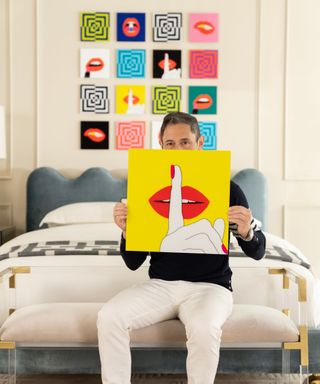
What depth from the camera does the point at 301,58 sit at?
451 centimetres

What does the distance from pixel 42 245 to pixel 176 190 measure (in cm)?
110

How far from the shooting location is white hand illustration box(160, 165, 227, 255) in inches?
83.9

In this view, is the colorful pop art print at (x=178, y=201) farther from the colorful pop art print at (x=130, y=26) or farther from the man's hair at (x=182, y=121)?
the colorful pop art print at (x=130, y=26)

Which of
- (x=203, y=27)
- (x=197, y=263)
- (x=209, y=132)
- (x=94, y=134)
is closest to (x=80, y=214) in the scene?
(x=94, y=134)

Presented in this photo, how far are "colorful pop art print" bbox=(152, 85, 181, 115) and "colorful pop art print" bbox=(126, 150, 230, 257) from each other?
7.75 feet

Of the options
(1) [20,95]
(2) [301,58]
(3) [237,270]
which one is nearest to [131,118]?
(1) [20,95]

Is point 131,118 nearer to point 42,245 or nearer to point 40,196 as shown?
point 40,196

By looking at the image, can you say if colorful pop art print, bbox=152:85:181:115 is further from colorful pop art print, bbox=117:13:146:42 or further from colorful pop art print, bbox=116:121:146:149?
colorful pop art print, bbox=117:13:146:42

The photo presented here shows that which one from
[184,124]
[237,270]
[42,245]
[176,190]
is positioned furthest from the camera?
[42,245]

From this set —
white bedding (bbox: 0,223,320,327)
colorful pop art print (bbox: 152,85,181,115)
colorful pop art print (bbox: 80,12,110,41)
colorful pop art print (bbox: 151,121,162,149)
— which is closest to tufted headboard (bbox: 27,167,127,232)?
colorful pop art print (bbox: 151,121,162,149)

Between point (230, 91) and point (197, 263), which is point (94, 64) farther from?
point (197, 263)

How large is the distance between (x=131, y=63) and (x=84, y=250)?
6.78ft

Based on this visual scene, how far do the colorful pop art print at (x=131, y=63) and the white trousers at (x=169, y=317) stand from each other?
2.53 meters

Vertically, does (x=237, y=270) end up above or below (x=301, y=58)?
below
